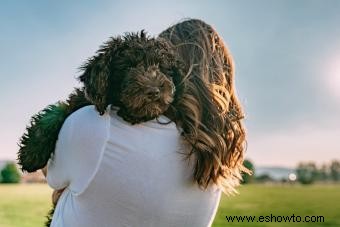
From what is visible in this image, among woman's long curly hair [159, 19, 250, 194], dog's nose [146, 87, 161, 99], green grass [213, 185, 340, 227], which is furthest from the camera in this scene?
green grass [213, 185, 340, 227]

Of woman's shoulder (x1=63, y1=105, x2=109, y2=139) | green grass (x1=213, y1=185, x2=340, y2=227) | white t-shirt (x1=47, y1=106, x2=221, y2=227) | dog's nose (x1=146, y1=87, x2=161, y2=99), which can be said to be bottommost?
green grass (x1=213, y1=185, x2=340, y2=227)

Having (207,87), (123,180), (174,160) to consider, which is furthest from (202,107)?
(123,180)

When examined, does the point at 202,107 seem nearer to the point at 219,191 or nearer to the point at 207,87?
the point at 207,87

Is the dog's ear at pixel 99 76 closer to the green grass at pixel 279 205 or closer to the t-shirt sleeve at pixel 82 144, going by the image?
the t-shirt sleeve at pixel 82 144

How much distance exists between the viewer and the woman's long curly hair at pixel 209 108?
1562mm

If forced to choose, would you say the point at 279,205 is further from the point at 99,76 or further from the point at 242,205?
the point at 99,76

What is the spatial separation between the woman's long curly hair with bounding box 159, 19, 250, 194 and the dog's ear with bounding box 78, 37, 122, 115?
0.20 m

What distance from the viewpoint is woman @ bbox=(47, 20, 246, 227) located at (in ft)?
4.89

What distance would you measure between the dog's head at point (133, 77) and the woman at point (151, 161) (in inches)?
1.7

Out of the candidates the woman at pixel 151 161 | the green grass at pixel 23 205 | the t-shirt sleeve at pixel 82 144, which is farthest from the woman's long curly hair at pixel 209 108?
the green grass at pixel 23 205

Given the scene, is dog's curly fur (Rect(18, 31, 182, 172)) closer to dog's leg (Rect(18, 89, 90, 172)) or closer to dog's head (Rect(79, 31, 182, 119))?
dog's head (Rect(79, 31, 182, 119))

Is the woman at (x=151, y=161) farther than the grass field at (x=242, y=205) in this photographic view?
No

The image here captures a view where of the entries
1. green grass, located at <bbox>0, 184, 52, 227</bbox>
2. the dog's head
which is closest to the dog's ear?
the dog's head

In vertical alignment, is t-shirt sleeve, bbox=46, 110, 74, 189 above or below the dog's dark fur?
below
